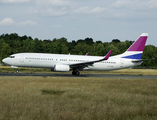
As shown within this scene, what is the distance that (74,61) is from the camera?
37.2 metres

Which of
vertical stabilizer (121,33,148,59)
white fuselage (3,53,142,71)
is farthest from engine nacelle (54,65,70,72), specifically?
vertical stabilizer (121,33,148,59)

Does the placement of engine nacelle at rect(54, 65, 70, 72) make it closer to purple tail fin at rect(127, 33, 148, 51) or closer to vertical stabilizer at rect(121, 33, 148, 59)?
vertical stabilizer at rect(121, 33, 148, 59)

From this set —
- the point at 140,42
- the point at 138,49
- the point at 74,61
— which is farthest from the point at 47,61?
the point at 140,42

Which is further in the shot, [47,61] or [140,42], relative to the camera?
[140,42]

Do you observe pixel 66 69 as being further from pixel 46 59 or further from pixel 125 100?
pixel 125 100

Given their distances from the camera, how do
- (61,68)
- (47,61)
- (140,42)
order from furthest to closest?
1. (140,42)
2. (47,61)
3. (61,68)

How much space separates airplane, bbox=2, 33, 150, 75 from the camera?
3572cm

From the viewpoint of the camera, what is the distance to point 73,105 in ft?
39.4

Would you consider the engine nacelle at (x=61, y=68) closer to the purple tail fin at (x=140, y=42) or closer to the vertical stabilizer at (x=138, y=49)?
the vertical stabilizer at (x=138, y=49)

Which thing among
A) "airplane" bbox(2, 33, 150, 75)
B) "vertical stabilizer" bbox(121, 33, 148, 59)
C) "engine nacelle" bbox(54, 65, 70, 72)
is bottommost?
"engine nacelle" bbox(54, 65, 70, 72)

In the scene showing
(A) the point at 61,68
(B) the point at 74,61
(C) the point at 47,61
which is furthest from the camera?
(B) the point at 74,61

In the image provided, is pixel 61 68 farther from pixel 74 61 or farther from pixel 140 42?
pixel 140 42

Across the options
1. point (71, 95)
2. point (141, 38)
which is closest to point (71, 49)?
point (141, 38)

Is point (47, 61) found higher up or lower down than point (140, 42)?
lower down
